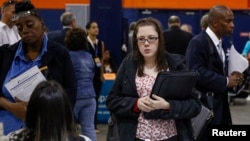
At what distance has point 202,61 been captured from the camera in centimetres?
441

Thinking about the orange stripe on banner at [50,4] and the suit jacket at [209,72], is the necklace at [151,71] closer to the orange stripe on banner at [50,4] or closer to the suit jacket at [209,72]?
the suit jacket at [209,72]

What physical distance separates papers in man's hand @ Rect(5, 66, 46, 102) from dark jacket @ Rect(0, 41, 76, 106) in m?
0.06

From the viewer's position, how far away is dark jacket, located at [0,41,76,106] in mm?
3410

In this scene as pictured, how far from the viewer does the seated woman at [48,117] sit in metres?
2.53

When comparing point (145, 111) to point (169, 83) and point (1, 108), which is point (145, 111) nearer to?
point (169, 83)

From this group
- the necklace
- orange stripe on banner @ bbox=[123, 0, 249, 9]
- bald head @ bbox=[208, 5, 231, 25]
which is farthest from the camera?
orange stripe on banner @ bbox=[123, 0, 249, 9]

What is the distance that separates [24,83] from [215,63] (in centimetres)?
172

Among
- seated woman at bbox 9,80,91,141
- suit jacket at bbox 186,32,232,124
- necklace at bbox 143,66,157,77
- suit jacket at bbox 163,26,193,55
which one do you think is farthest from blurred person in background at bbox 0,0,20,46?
suit jacket at bbox 163,26,193,55

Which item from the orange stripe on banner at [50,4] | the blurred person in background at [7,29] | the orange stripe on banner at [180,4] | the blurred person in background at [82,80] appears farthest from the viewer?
the orange stripe on banner at [180,4]

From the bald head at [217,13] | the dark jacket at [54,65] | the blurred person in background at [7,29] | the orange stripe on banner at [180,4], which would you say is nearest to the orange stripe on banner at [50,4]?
the orange stripe on banner at [180,4]

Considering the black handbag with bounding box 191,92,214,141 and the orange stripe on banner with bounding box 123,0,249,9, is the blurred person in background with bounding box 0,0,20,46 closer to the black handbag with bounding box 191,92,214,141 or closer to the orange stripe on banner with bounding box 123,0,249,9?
the black handbag with bounding box 191,92,214,141

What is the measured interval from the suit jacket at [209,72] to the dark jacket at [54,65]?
50.0 inches

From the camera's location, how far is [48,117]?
252cm

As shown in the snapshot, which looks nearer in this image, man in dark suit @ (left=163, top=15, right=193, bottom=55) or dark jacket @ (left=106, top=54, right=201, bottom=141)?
dark jacket @ (left=106, top=54, right=201, bottom=141)
